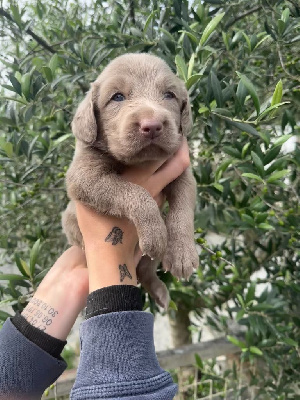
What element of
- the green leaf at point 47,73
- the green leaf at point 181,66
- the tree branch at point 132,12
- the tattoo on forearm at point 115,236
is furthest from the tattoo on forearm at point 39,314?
the tree branch at point 132,12

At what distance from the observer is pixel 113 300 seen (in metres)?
1.51

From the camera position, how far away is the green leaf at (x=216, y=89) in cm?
216

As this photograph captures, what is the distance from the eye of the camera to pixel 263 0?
2.69m

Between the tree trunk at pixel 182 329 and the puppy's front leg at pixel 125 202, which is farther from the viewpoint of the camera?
the tree trunk at pixel 182 329

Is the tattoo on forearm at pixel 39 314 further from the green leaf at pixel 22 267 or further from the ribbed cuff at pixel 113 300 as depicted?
the ribbed cuff at pixel 113 300

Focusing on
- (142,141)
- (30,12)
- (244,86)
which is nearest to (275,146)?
(244,86)

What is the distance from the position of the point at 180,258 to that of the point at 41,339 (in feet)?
2.45

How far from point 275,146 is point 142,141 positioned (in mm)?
794

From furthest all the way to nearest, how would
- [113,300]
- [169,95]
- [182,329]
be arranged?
[182,329]
[169,95]
[113,300]

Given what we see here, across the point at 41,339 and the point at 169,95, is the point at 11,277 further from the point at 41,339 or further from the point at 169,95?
the point at 169,95

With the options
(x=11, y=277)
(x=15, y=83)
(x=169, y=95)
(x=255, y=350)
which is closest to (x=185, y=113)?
(x=169, y=95)

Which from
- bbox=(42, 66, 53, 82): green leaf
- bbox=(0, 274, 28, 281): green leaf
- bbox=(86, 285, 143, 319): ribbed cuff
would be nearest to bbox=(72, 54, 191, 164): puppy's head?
bbox=(42, 66, 53, 82): green leaf

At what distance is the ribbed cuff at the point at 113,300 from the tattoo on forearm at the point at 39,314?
1.96ft

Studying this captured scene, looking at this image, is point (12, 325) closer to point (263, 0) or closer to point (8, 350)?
point (8, 350)
